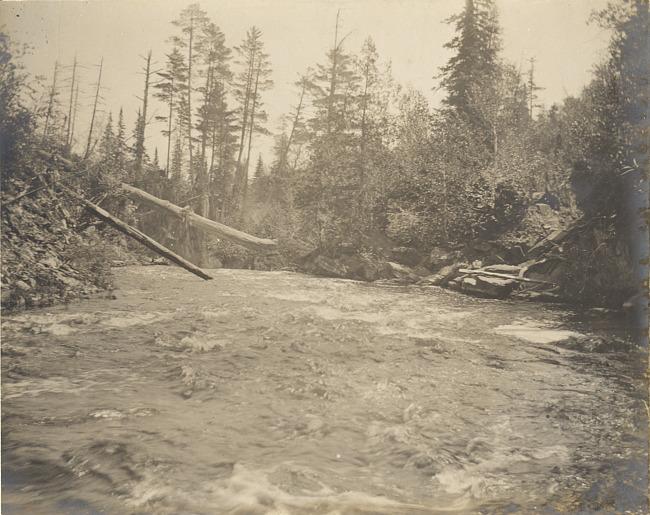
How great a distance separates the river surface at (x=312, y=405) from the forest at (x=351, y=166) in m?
0.33

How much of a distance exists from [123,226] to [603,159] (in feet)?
10.6

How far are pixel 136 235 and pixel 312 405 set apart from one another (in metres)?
1.81

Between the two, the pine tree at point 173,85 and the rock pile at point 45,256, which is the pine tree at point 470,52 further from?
the rock pile at point 45,256

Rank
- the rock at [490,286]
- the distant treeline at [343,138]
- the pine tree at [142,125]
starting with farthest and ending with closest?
the rock at [490,286]
the pine tree at [142,125]
the distant treeline at [343,138]

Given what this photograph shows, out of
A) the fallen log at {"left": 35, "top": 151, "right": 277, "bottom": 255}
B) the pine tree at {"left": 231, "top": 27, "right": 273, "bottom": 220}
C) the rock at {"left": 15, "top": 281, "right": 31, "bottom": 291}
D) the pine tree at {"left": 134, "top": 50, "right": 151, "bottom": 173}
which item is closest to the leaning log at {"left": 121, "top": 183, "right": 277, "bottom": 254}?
the fallen log at {"left": 35, "top": 151, "right": 277, "bottom": 255}

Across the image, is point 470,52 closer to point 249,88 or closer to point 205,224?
point 249,88

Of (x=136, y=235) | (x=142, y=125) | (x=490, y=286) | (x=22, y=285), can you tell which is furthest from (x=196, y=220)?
(x=490, y=286)

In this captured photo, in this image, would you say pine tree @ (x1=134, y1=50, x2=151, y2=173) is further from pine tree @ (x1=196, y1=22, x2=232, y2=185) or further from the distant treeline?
pine tree @ (x1=196, y1=22, x2=232, y2=185)

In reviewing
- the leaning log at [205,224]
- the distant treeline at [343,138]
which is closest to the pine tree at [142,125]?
the distant treeline at [343,138]

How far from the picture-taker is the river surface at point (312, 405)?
180 cm

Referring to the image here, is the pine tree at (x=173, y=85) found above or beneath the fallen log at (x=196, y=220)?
above

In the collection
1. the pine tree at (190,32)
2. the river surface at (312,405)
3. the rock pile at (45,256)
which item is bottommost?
the river surface at (312,405)

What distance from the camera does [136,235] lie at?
2.96m

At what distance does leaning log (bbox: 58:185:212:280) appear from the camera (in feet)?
9.02
